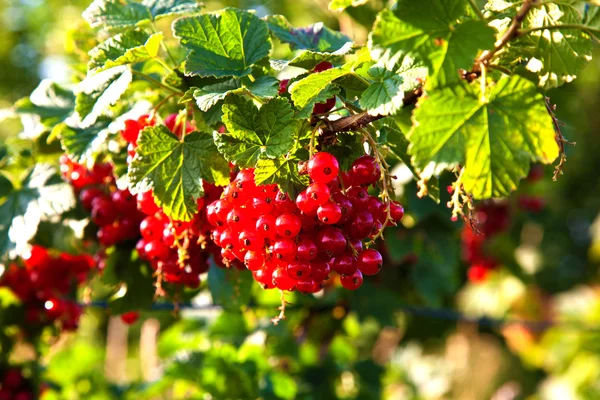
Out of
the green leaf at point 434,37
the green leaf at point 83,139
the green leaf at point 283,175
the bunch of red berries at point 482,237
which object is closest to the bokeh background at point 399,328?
the bunch of red berries at point 482,237

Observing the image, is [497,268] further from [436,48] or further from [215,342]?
[436,48]

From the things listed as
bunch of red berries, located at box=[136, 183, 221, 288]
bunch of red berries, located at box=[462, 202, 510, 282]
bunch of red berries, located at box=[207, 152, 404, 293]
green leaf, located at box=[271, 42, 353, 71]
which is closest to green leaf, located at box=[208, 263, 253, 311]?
bunch of red berries, located at box=[136, 183, 221, 288]

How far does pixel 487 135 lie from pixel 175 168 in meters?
0.49

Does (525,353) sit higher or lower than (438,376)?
lower

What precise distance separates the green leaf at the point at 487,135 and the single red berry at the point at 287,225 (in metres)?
0.18

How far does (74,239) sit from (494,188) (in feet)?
3.44

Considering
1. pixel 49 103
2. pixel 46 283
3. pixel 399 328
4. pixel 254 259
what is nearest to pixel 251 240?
pixel 254 259

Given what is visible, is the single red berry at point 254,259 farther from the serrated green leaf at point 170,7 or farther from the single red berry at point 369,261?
the serrated green leaf at point 170,7

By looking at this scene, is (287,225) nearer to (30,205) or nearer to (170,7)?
(170,7)

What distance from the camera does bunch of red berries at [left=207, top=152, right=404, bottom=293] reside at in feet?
2.60

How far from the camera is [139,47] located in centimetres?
93

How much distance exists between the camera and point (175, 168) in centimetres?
98

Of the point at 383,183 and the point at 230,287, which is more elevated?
the point at 383,183

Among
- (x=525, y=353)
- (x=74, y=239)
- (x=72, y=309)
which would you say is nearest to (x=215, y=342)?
(x=72, y=309)
